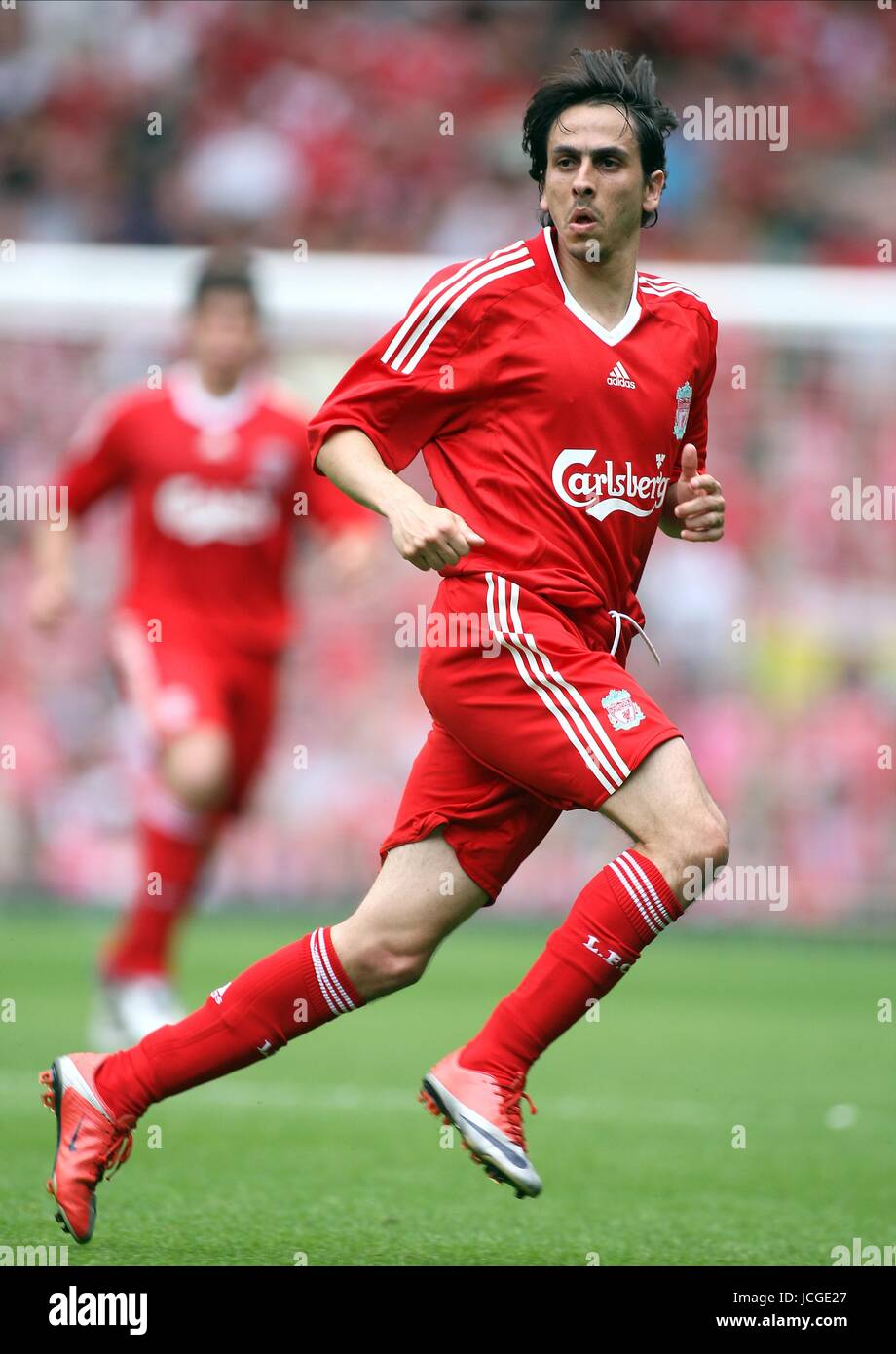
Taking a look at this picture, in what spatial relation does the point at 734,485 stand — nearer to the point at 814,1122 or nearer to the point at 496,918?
the point at 496,918

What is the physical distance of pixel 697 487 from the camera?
159 inches

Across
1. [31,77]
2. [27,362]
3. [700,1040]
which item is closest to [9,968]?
[700,1040]

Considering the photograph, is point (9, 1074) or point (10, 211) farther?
point (10, 211)

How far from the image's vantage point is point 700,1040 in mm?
7430

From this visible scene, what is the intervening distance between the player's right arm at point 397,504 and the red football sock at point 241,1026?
2.70 feet

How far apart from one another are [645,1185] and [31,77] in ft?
36.0

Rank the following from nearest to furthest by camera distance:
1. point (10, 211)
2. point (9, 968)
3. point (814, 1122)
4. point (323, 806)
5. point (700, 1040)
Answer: point (814, 1122)
point (700, 1040)
point (9, 968)
point (323, 806)
point (10, 211)

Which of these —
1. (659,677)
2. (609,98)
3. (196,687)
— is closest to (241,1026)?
(609,98)

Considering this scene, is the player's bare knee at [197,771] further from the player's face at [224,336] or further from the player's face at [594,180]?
the player's face at [594,180]

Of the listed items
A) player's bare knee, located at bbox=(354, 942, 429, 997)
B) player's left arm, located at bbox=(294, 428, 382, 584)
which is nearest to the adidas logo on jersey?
player's bare knee, located at bbox=(354, 942, 429, 997)

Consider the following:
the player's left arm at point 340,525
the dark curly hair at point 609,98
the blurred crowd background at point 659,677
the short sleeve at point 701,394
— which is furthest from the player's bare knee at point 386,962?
the blurred crowd background at point 659,677

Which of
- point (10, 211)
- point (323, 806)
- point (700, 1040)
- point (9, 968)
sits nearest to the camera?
point (700, 1040)

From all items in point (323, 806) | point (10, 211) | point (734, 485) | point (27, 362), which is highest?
point (10, 211)

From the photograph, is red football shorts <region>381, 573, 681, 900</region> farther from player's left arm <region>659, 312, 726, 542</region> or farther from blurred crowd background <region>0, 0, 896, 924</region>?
blurred crowd background <region>0, 0, 896, 924</region>
